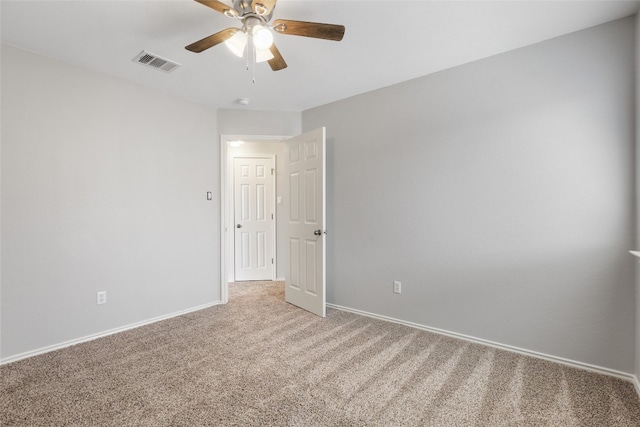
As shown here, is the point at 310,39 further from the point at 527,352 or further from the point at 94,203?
the point at 527,352

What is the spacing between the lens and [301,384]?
195 cm

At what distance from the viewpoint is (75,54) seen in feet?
7.89

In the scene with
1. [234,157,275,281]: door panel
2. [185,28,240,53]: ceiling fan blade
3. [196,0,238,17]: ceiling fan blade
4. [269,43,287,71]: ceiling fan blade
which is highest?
[196,0,238,17]: ceiling fan blade

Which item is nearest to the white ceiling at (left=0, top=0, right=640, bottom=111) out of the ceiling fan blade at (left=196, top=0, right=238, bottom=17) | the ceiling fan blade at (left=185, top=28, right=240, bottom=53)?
the ceiling fan blade at (left=185, top=28, right=240, bottom=53)

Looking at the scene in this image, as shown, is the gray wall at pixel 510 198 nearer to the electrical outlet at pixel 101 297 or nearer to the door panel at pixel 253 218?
the door panel at pixel 253 218

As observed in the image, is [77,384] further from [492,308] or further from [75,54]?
[492,308]

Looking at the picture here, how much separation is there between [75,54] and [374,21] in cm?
235

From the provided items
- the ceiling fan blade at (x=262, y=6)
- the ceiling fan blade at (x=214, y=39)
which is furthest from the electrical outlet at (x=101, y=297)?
the ceiling fan blade at (x=262, y=6)

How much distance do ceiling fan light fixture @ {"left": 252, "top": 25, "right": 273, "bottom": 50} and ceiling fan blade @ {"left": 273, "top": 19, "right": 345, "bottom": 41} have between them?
64 mm

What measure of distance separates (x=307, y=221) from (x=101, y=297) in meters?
2.08

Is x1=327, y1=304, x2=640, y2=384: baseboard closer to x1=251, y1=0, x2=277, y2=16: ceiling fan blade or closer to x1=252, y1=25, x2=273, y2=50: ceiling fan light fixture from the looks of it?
x1=252, y1=25, x2=273, y2=50: ceiling fan light fixture

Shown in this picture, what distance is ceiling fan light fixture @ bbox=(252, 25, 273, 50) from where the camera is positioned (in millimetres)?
1629

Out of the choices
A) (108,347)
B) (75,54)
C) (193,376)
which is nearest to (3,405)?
(108,347)

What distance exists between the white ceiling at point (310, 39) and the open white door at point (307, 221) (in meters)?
0.73
